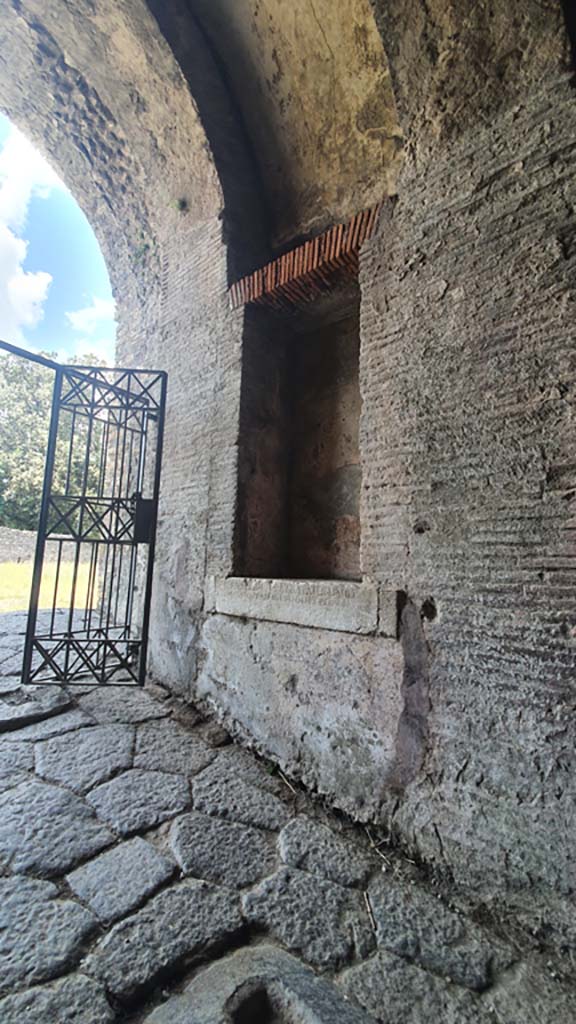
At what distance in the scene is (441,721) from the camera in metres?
2.10

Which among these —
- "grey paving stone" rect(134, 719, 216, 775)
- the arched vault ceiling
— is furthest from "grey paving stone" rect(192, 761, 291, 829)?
the arched vault ceiling

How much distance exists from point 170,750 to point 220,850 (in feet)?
3.02

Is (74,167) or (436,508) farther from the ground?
(74,167)

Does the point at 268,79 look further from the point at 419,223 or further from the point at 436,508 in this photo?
the point at 436,508

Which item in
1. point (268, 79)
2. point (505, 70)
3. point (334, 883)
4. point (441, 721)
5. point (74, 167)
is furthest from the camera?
point (74, 167)

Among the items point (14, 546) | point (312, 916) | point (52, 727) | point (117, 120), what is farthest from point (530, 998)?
point (14, 546)

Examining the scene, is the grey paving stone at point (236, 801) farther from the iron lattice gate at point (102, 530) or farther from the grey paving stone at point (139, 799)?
the iron lattice gate at point (102, 530)

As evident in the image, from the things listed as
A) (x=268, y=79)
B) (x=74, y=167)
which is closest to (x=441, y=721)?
(x=268, y=79)

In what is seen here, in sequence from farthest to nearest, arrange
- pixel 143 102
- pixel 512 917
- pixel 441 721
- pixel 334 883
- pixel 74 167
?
pixel 74 167 < pixel 143 102 < pixel 441 721 < pixel 334 883 < pixel 512 917

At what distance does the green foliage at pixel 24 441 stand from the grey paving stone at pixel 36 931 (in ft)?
56.1

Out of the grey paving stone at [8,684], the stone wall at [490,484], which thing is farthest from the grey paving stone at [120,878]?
the grey paving stone at [8,684]

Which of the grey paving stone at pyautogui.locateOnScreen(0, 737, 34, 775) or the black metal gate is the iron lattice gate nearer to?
the black metal gate

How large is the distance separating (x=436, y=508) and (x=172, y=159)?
161 inches

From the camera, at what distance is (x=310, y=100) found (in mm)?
3408
